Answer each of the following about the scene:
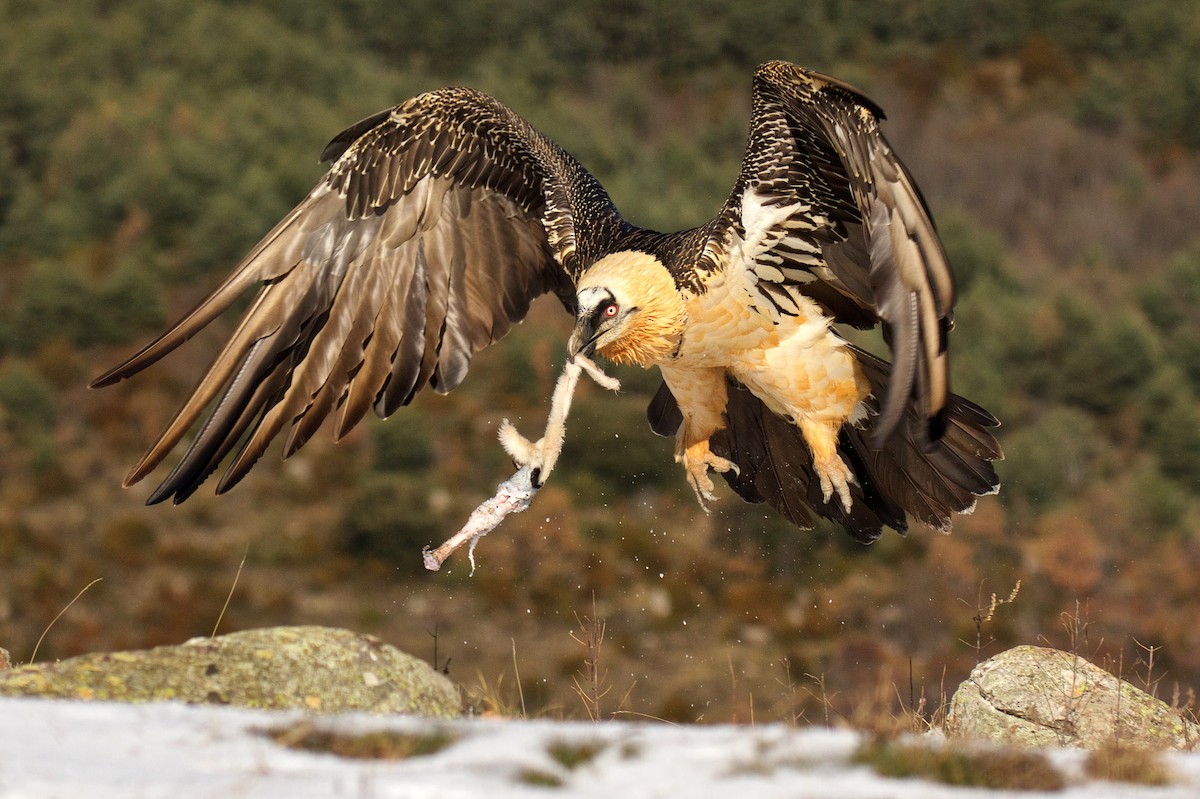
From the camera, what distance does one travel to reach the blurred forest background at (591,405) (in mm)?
27328

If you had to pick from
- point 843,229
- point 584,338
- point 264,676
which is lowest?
point 264,676

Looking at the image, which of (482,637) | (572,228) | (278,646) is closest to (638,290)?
(572,228)

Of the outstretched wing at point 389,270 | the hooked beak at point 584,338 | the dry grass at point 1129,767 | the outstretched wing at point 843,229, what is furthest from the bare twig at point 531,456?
the dry grass at point 1129,767

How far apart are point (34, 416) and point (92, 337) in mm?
3280

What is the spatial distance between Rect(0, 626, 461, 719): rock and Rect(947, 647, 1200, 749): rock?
8.17 feet

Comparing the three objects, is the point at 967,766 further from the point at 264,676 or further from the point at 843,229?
the point at 843,229

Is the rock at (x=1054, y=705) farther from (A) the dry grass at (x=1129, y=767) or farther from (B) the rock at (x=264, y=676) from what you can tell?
(B) the rock at (x=264, y=676)

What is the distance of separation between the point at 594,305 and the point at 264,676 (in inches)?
86.8

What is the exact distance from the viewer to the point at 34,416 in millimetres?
34844

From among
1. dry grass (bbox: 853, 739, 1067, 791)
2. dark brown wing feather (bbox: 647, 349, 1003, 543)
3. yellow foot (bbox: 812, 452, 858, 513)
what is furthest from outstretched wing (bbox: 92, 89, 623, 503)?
dry grass (bbox: 853, 739, 1067, 791)

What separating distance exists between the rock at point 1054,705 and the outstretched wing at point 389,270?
3012 mm

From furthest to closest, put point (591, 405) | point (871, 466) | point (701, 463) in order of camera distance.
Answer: point (591, 405) < point (701, 463) < point (871, 466)

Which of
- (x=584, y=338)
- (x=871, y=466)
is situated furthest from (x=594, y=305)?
(x=871, y=466)

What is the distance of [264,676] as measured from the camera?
6.33 m
